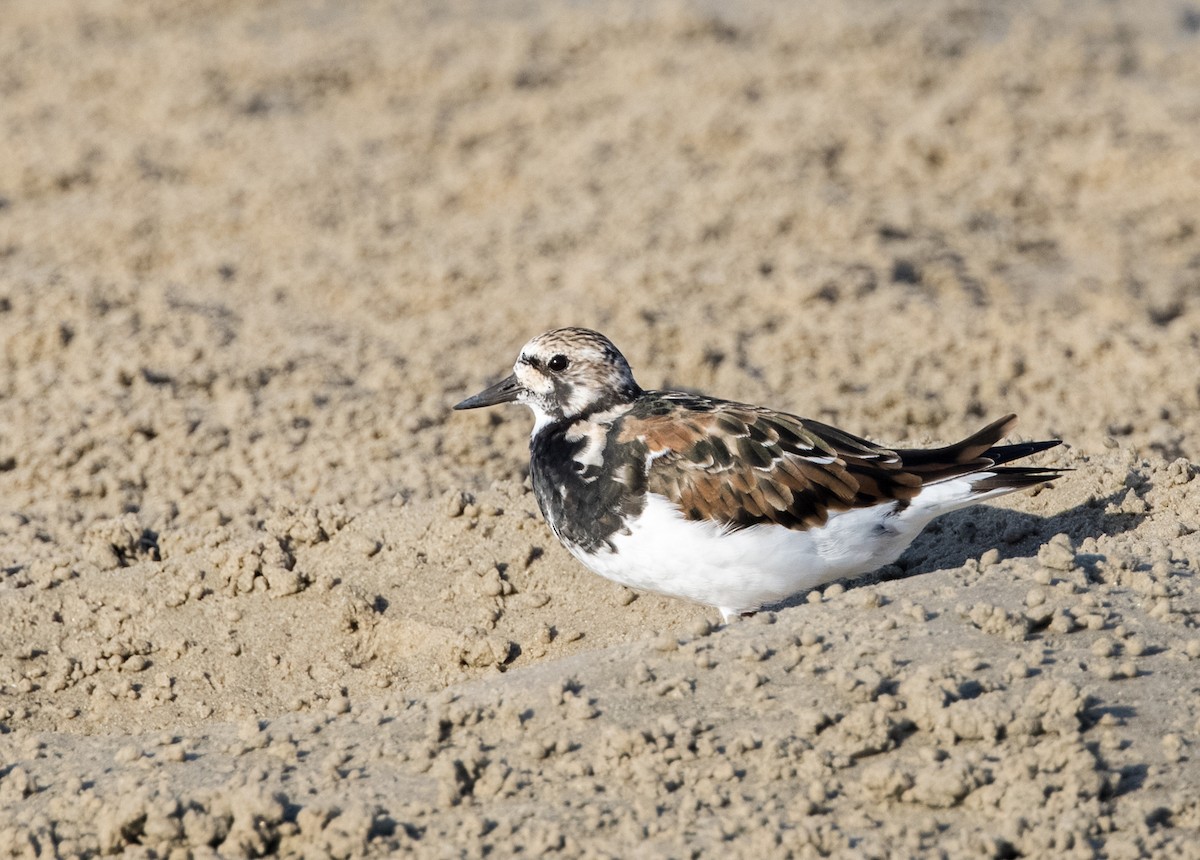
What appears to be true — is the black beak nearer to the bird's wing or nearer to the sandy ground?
the sandy ground

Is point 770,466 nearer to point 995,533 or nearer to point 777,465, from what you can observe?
point 777,465

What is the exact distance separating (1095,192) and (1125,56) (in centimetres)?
259

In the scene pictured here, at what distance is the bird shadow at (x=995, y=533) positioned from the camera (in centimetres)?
493

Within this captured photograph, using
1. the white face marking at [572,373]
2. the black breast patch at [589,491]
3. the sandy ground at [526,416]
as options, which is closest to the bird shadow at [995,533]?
the sandy ground at [526,416]

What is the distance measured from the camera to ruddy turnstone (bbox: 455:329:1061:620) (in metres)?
4.39

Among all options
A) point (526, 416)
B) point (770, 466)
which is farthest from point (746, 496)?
point (526, 416)

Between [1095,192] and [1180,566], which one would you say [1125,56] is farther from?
[1180,566]

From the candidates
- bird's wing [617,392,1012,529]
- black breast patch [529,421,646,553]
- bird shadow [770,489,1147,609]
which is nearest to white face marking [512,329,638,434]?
black breast patch [529,421,646,553]

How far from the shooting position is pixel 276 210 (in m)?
9.83

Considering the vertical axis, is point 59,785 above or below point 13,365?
below

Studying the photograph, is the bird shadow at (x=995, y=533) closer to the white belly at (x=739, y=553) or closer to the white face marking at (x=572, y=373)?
the white belly at (x=739, y=553)

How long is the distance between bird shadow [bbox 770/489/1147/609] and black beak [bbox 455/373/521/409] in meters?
1.27

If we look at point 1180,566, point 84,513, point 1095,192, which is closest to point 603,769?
point 1180,566

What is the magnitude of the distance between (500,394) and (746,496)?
1183 millimetres
